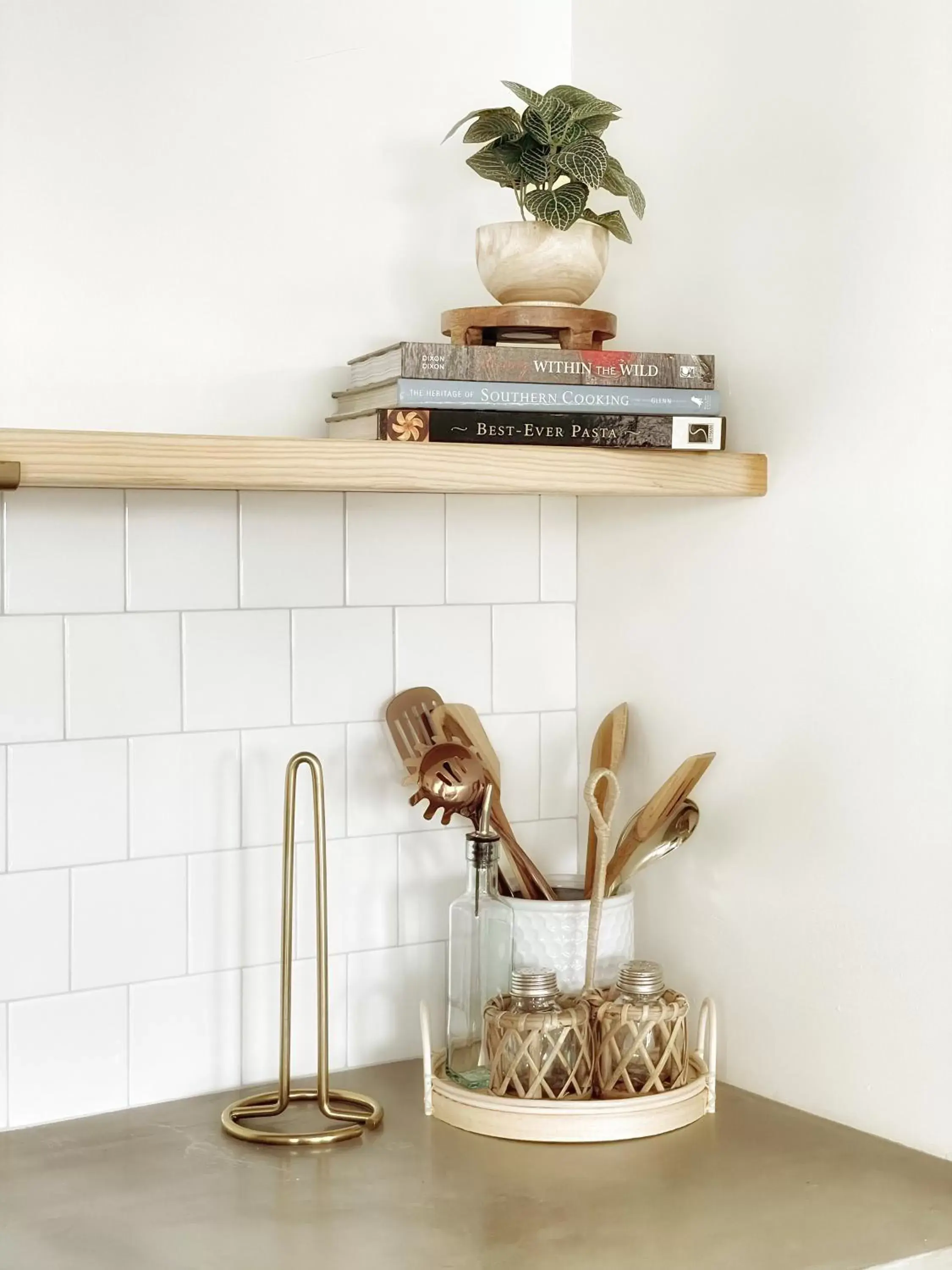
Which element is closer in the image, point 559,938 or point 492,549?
point 559,938

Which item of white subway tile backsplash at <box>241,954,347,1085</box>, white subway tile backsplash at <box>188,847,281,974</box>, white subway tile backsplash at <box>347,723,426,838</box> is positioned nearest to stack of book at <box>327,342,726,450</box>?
white subway tile backsplash at <box>347,723,426,838</box>

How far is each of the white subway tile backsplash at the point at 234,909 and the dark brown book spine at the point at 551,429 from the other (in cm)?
43

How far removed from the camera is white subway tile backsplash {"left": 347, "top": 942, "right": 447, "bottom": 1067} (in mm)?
1420

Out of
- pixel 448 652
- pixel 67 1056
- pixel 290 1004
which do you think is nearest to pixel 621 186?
pixel 448 652

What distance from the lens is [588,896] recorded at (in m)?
1.38

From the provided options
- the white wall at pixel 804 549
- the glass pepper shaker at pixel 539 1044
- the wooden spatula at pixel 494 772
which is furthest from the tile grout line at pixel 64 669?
the white wall at pixel 804 549

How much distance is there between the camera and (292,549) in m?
1.37

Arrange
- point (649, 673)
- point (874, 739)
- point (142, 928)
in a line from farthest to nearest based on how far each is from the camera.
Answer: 1. point (649, 673)
2. point (142, 928)
3. point (874, 739)

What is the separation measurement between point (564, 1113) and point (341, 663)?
0.46m

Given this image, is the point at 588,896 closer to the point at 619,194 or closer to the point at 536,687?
the point at 536,687

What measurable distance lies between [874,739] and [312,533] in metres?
0.55

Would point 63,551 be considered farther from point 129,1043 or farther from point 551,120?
point 551,120

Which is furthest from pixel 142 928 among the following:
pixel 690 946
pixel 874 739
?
pixel 874 739

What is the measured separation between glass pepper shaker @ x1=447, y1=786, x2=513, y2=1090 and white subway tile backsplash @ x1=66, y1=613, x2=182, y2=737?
0.30m
